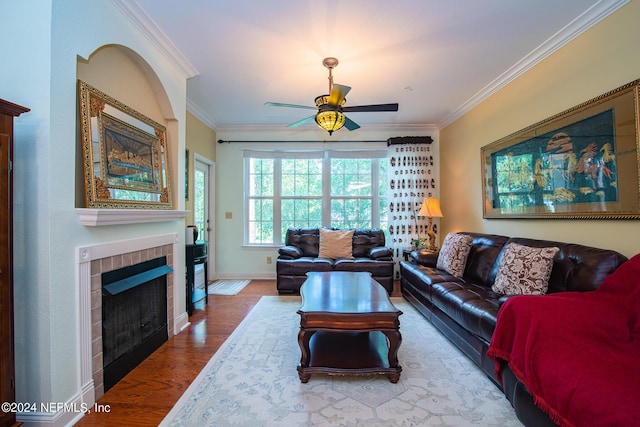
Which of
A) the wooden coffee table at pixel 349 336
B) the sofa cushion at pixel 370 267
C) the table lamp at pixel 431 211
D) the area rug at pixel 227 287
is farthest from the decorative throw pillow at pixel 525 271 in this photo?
the area rug at pixel 227 287

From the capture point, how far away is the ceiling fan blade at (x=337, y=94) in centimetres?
227

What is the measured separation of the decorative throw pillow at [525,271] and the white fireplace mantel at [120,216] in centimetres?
294

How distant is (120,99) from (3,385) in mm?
1907

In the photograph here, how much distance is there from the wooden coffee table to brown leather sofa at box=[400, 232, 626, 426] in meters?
0.60

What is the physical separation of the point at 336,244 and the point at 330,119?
7.44 feet

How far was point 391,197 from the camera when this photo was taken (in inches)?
185

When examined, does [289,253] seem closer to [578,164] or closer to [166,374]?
[166,374]

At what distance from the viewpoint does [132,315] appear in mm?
2125

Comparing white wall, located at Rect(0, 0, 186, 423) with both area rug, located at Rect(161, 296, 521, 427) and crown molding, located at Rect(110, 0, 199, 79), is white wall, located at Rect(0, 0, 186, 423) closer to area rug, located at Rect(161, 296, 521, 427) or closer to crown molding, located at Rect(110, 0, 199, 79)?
crown molding, located at Rect(110, 0, 199, 79)

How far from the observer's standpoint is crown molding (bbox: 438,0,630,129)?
77.1 inches

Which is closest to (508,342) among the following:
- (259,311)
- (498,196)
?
(498,196)

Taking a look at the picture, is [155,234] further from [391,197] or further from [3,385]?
[391,197]

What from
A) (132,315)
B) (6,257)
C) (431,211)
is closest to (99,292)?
(132,315)

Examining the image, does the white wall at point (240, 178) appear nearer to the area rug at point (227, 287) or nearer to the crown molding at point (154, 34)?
the area rug at point (227, 287)
